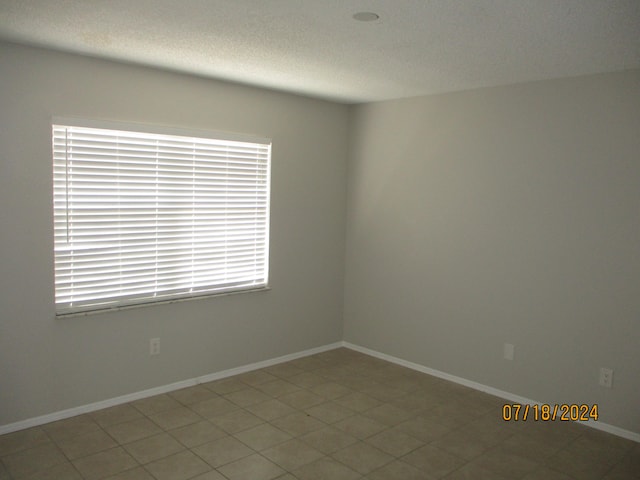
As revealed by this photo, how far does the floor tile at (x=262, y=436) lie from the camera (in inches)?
123


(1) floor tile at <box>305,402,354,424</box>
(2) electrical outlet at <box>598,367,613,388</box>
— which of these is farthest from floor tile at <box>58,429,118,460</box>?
(2) electrical outlet at <box>598,367,613,388</box>

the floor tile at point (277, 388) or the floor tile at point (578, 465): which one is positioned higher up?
the floor tile at point (277, 388)

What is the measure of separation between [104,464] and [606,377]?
3.09m

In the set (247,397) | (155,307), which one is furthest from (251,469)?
(155,307)

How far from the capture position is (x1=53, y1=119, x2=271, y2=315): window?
330 centimetres

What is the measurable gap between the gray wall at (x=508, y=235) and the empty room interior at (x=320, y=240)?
0.05 ft

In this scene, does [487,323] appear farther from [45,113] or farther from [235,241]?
[45,113]

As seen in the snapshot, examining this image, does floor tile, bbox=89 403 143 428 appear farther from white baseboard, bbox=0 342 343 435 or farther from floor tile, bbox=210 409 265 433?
floor tile, bbox=210 409 265 433

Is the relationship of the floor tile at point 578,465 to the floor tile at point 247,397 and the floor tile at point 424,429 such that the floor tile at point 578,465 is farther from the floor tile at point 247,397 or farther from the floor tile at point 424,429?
the floor tile at point 247,397

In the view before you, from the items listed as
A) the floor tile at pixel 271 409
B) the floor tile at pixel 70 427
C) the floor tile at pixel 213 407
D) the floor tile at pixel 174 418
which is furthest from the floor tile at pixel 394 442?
the floor tile at pixel 70 427

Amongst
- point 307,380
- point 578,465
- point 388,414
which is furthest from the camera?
point 307,380

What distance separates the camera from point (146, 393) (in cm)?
373

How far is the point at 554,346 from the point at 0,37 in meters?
3.92

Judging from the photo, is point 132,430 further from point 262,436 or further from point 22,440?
point 262,436
